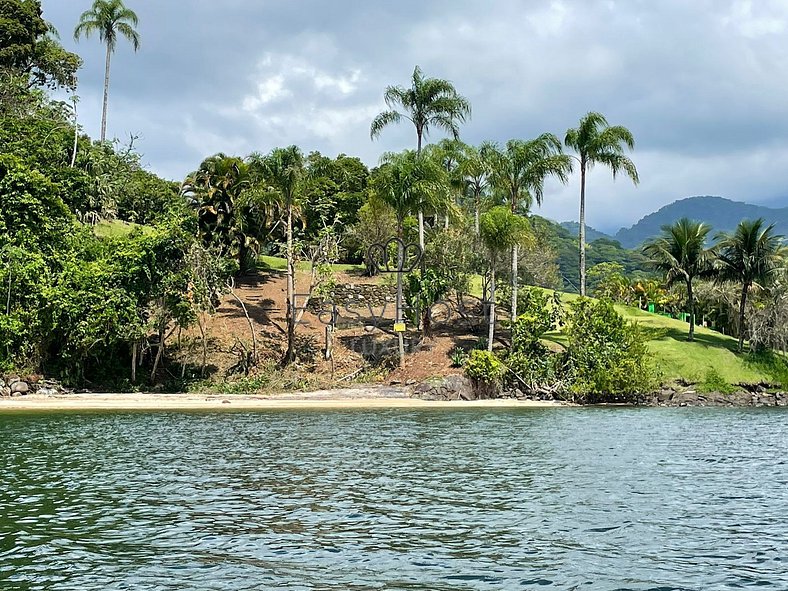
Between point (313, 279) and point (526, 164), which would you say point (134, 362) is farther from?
point (526, 164)

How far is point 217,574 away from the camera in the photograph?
30.4ft

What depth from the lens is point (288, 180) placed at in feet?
148

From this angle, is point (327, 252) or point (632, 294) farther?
point (632, 294)

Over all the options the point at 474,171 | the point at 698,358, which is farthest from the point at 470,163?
the point at 698,358

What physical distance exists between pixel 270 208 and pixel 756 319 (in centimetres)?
3386

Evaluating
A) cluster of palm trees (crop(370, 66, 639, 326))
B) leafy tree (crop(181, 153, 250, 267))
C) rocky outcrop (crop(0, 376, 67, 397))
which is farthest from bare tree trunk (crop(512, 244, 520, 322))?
rocky outcrop (crop(0, 376, 67, 397))

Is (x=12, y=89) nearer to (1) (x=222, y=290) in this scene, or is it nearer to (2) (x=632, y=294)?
(1) (x=222, y=290)

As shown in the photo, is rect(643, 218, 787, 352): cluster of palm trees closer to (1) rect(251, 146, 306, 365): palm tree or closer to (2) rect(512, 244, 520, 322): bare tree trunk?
(2) rect(512, 244, 520, 322): bare tree trunk

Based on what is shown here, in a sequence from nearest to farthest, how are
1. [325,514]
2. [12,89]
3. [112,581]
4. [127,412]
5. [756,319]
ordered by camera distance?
[112,581]
[325,514]
[127,412]
[756,319]
[12,89]

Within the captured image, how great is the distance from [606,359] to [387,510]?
3064 centimetres

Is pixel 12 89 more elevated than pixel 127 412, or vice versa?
pixel 12 89

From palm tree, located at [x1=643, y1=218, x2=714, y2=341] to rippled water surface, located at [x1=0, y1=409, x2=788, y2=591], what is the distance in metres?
30.2

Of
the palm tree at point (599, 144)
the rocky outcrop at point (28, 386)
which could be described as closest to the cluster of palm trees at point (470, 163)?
the palm tree at point (599, 144)

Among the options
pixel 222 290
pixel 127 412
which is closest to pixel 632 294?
pixel 222 290
